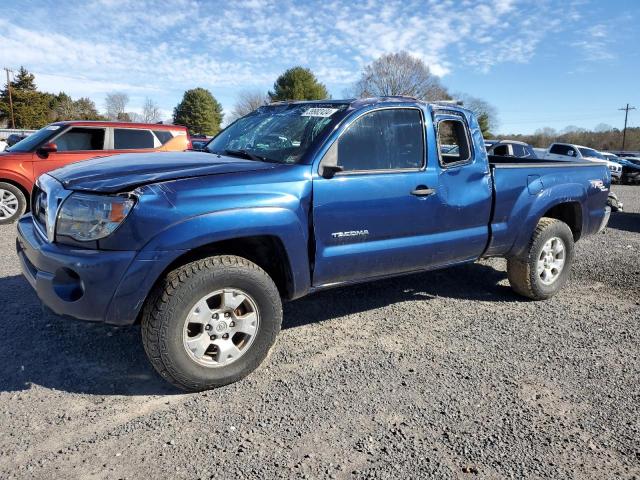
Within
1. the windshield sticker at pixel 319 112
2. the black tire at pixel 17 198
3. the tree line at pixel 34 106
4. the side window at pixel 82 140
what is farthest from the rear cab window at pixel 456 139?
the tree line at pixel 34 106

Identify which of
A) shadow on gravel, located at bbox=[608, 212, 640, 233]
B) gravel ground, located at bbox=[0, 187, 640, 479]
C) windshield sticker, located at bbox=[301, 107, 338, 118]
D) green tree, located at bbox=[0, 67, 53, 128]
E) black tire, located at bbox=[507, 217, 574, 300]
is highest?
green tree, located at bbox=[0, 67, 53, 128]

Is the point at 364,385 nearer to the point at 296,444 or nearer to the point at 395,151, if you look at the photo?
the point at 296,444

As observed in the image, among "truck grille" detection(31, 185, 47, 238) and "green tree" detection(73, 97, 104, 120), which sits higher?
"green tree" detection(73, 97, 104, 120)

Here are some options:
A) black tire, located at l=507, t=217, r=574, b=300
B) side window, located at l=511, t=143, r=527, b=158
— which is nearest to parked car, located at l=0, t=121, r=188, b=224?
black tire, located at l=507, t=217, r=574, b=300

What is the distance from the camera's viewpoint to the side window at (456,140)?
4.22 m

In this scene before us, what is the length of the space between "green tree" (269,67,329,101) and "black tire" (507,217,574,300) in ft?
187

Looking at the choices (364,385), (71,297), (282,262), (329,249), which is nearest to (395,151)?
(329,249)

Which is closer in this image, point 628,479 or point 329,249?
point 628,479

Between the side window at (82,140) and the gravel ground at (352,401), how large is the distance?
4.52 metres

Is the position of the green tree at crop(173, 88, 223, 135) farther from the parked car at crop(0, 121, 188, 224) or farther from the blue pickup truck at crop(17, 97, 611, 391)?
the blue pickup truck at crop(17, 97, 611, 391)

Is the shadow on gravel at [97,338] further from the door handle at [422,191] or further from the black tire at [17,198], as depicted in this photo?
the black tire at [17,198]

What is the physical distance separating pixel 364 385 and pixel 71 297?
1824mm

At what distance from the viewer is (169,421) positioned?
271cm

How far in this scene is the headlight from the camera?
8.77 ft
